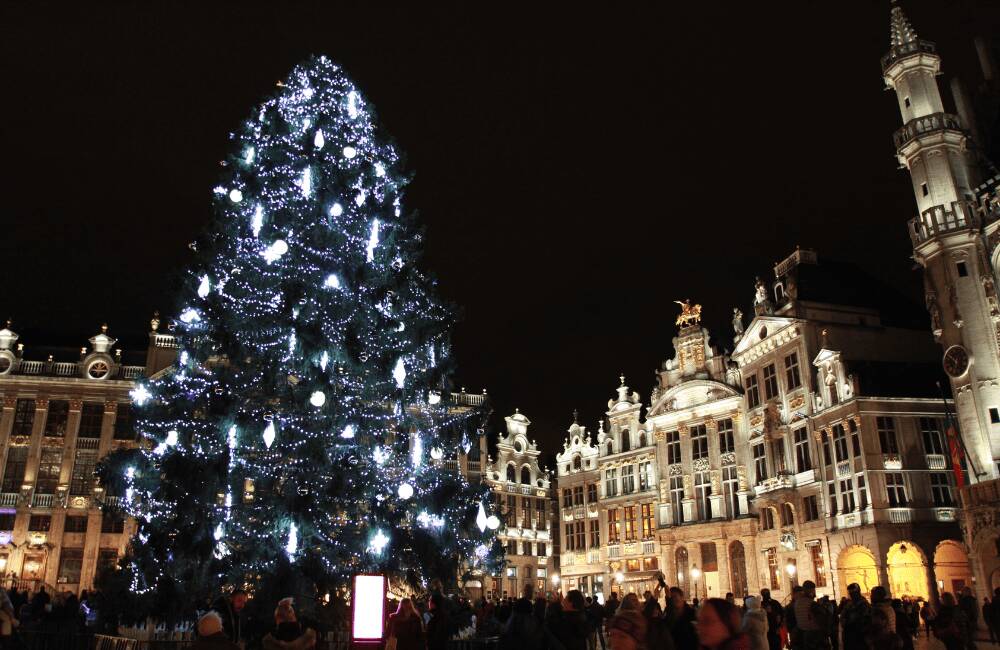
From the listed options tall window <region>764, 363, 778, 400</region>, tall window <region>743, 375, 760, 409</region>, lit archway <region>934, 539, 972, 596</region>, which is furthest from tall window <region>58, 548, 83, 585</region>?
lit archway <region>934, 539, 972, 596</region>

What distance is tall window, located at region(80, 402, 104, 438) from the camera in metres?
43.8

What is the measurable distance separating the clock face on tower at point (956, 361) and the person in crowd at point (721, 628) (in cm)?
2871

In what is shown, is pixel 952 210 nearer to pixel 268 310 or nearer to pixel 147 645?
pixel 268 310

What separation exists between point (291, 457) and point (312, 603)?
2.55m

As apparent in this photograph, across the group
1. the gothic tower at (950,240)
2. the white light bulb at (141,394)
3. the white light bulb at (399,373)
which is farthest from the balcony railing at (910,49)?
the white light bulb at (141,394)

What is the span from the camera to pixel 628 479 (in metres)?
48.9

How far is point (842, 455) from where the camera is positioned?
34250 millimetres

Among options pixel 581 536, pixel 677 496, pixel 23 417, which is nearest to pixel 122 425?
pixel 23 417

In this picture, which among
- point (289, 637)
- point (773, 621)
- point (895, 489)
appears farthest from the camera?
point (895, 489)

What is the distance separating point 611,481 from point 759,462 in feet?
39.1

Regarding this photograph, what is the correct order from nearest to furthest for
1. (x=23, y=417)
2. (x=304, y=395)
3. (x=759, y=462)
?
(x=304, y=395), (x=759, y=462), (x=23, y=417)

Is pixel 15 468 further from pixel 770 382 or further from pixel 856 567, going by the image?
pixel 856 567

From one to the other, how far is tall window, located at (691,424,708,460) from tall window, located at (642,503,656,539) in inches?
204

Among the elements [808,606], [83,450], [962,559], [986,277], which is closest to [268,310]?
[808,606]
